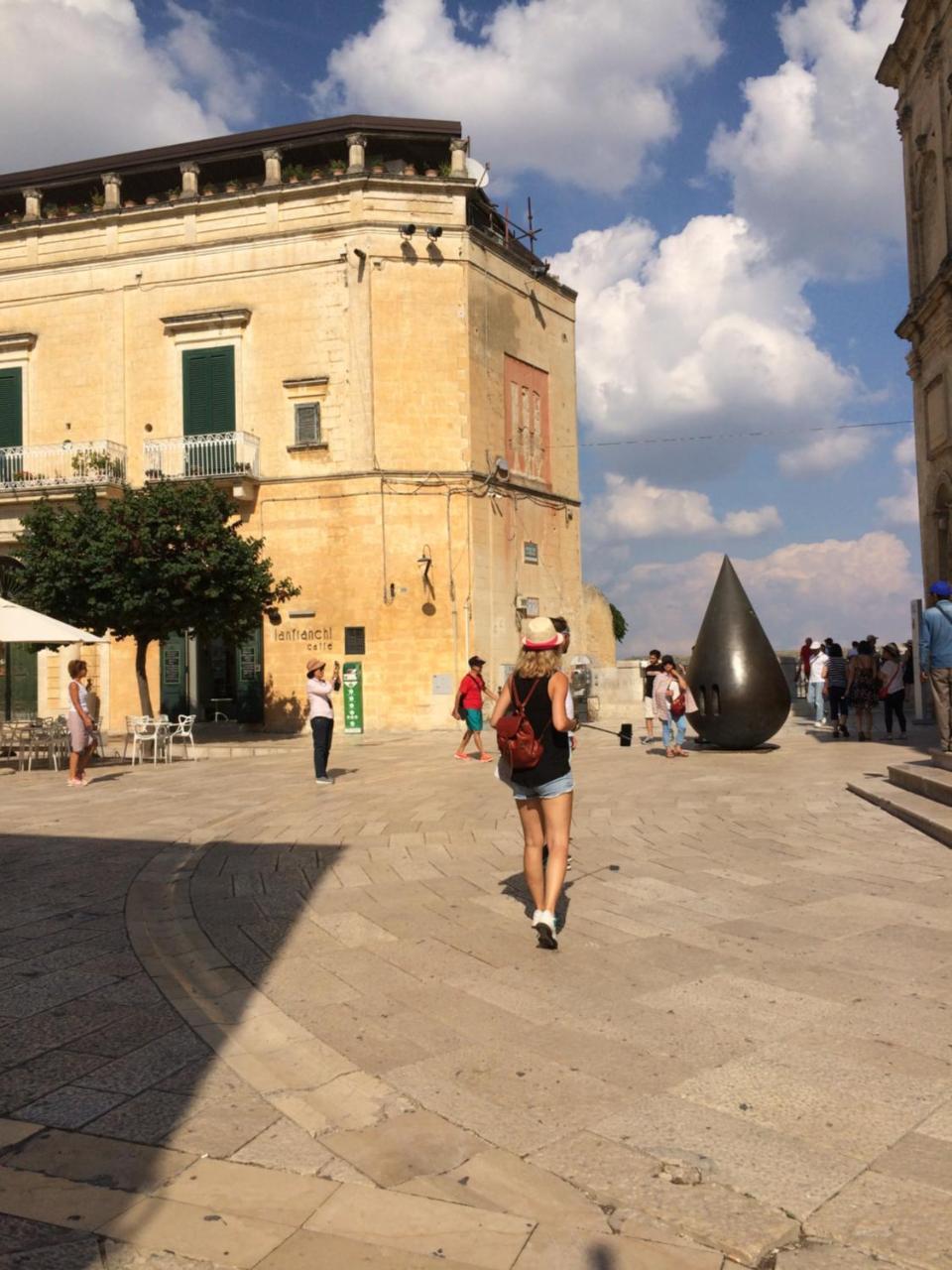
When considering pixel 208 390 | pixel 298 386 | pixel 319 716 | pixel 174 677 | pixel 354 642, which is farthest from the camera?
pixel 174 677

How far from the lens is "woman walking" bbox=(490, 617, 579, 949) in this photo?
533 centimetres

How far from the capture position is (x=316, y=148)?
23.6m

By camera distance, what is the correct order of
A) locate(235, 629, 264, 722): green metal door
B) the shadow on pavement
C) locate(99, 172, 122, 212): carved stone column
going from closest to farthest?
the shadow on pavement, locate(235, 629, 264, 722): green metal door, locate(99, 172, 122, 212): carved stone column

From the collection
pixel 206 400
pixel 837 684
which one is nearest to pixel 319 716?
pixel 837 684

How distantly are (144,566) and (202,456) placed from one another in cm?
503

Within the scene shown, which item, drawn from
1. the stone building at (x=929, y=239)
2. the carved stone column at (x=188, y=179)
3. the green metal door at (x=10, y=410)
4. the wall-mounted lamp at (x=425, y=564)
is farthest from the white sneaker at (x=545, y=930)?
the green metal door at (x=10, y=410)

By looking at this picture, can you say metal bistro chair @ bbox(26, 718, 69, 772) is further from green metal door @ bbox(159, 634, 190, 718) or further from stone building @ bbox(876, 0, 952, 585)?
stone building @ bbox(876, 0, 952, 585)

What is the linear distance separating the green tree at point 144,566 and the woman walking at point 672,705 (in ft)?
27.0

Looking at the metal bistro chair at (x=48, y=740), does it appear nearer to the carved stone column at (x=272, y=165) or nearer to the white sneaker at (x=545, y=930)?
the white sneaker at (x=545, y=930)

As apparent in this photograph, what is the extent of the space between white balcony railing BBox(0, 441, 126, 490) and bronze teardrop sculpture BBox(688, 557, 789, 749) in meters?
13.6

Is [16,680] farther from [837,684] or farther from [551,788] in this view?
[551,788]

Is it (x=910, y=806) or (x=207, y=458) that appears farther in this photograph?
(x=207, y=458)

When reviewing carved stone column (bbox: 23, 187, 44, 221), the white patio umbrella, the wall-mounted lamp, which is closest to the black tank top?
the white patio umbrella

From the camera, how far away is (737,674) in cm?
1484
